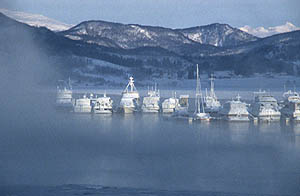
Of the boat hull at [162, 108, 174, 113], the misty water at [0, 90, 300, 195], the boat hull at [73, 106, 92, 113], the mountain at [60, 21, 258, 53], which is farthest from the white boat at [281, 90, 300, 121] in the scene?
the mountain at [60, 21, 258, 53]

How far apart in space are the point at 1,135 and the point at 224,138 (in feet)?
27.7

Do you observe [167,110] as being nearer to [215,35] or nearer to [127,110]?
[127,110]

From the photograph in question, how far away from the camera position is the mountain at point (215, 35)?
565 ft

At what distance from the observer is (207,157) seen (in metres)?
16.7

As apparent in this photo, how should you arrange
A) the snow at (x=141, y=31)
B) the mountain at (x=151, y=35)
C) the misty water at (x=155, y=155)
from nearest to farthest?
the misty water at (x=155, y=155), the mountain at (x=151, y=35), the snow at (x=141, y=31)

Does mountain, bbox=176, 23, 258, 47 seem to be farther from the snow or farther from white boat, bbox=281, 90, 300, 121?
white boat, bbox=281, 90, 300, 121

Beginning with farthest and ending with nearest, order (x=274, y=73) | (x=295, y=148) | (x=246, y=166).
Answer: (x=274, y=73), (x=295, y=148), (x=246, y=166)

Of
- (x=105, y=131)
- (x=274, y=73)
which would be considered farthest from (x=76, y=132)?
(x=274, y=73)

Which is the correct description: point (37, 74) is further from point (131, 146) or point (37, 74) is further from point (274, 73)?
point (131, 146)

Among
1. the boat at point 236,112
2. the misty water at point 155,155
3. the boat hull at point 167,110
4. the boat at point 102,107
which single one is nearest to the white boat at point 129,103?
the boat at point 102,107

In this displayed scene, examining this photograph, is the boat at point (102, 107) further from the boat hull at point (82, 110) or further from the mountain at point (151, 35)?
the mountain at point (151, 35)

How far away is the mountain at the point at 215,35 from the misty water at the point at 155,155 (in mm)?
147762

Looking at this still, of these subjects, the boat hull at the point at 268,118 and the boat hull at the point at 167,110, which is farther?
the boat hull at the point at 167,110

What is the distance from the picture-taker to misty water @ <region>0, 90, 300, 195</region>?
13156 mm
